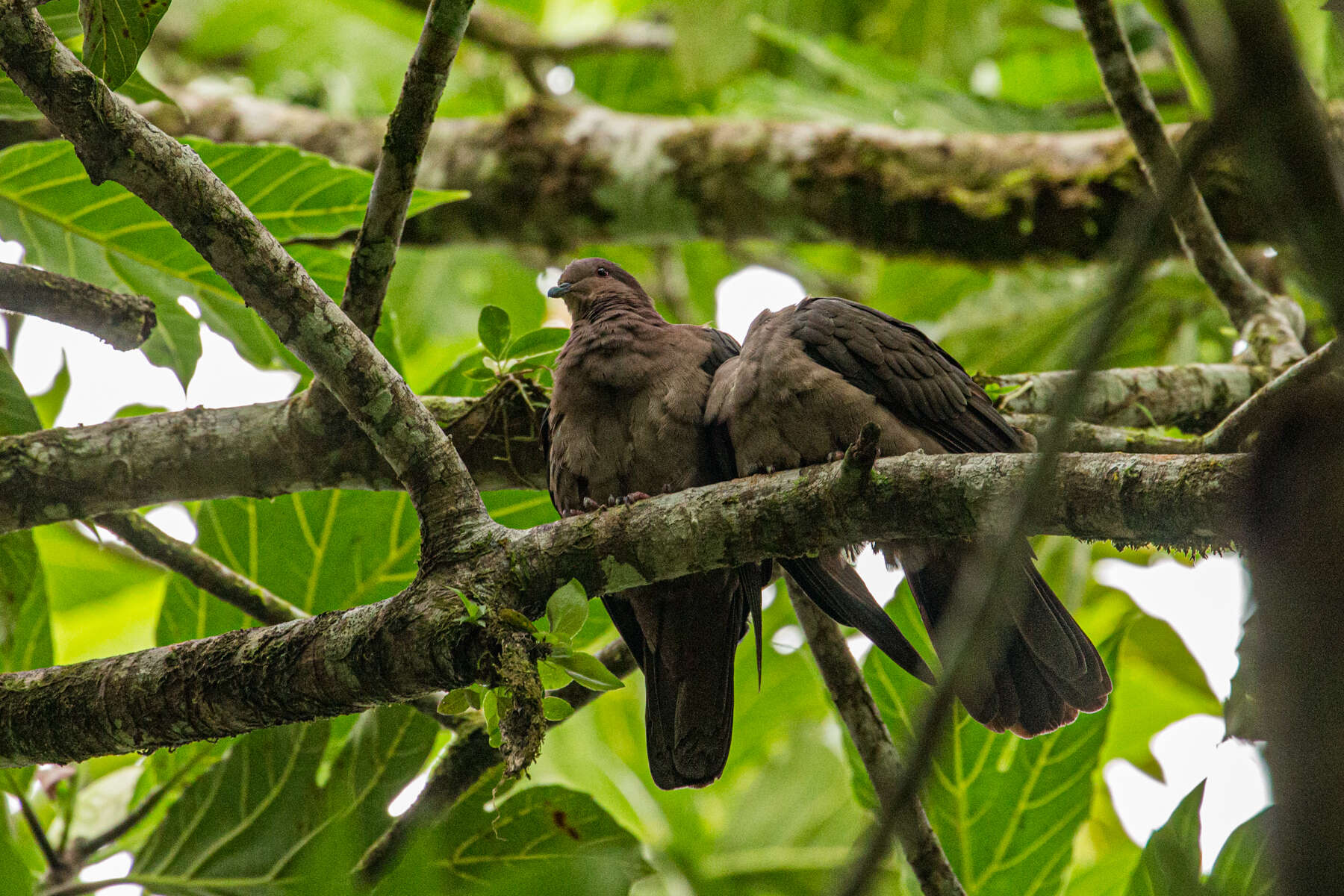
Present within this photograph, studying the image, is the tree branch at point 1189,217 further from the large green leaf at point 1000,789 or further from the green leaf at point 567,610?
the green leaf at point 567,610

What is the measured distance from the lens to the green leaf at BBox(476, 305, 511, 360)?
3125 mm

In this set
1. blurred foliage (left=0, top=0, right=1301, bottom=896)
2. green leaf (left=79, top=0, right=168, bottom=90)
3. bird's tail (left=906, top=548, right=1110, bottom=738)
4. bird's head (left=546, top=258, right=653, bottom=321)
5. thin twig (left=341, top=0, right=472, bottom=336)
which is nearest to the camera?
green leaf (left=79, top=0, right=168, bottom=90)

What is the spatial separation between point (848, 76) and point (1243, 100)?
5.32 m

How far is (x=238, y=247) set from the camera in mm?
2352

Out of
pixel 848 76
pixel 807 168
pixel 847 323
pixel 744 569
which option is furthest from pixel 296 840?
pixel 848 76

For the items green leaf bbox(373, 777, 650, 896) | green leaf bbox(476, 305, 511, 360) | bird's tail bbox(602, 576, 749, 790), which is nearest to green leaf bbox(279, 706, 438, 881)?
green leaf bbox(373, 777, 650, 896)

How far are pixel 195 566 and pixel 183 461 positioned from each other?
1.26 feet

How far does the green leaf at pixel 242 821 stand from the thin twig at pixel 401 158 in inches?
55.6

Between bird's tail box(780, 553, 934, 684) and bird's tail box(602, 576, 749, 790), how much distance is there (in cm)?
42

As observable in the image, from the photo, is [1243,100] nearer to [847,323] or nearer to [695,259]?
[847,323]

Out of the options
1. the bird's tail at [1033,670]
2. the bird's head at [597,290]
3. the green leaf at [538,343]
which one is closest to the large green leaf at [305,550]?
the green leaf at [538,343]

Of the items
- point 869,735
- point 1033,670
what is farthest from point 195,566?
point 1033,670

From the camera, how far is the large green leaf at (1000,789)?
133 inches

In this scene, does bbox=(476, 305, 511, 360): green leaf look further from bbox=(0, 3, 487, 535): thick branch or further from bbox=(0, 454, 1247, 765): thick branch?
bbox=(0, 454, 1247, 765): thick branch
